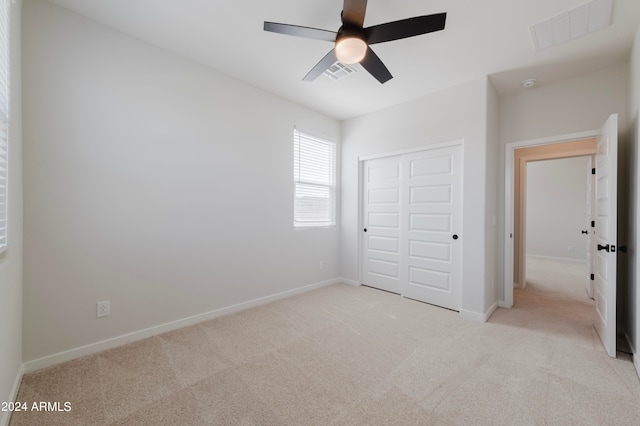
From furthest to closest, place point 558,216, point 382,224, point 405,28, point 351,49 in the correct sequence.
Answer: point 558,216, point 382,224, point 351,49, point 405,28

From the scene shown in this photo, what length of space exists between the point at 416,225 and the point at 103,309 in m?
3.64

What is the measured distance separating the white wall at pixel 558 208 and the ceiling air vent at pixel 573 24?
4.79 m

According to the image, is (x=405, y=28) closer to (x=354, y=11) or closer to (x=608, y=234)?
(x=354, y=11)

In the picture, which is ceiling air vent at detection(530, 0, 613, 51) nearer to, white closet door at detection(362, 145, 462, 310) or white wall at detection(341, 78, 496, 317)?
white wall at detection(341, 78, 496, 317)

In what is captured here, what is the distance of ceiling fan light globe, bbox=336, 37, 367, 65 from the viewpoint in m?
1.92

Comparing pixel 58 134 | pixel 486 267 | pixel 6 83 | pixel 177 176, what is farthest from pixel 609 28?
pixel 58 134

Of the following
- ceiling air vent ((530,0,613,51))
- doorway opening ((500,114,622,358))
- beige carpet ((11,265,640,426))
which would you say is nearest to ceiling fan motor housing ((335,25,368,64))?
ceiling air vent ((530,0,613,51))

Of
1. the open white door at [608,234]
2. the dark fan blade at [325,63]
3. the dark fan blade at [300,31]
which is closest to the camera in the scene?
the dark fan blade at [300,31]

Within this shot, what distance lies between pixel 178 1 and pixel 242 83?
1.25 meters

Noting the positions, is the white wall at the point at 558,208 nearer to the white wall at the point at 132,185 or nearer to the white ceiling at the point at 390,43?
the white ceiling at the point at 390,43

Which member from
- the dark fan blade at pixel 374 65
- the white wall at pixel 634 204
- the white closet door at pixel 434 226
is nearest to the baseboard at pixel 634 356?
the white wall at pixel 634 204

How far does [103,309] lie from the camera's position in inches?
93.0

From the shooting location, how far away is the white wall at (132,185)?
2102 millimetres

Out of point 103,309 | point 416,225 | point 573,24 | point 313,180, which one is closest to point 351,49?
point 573,24
